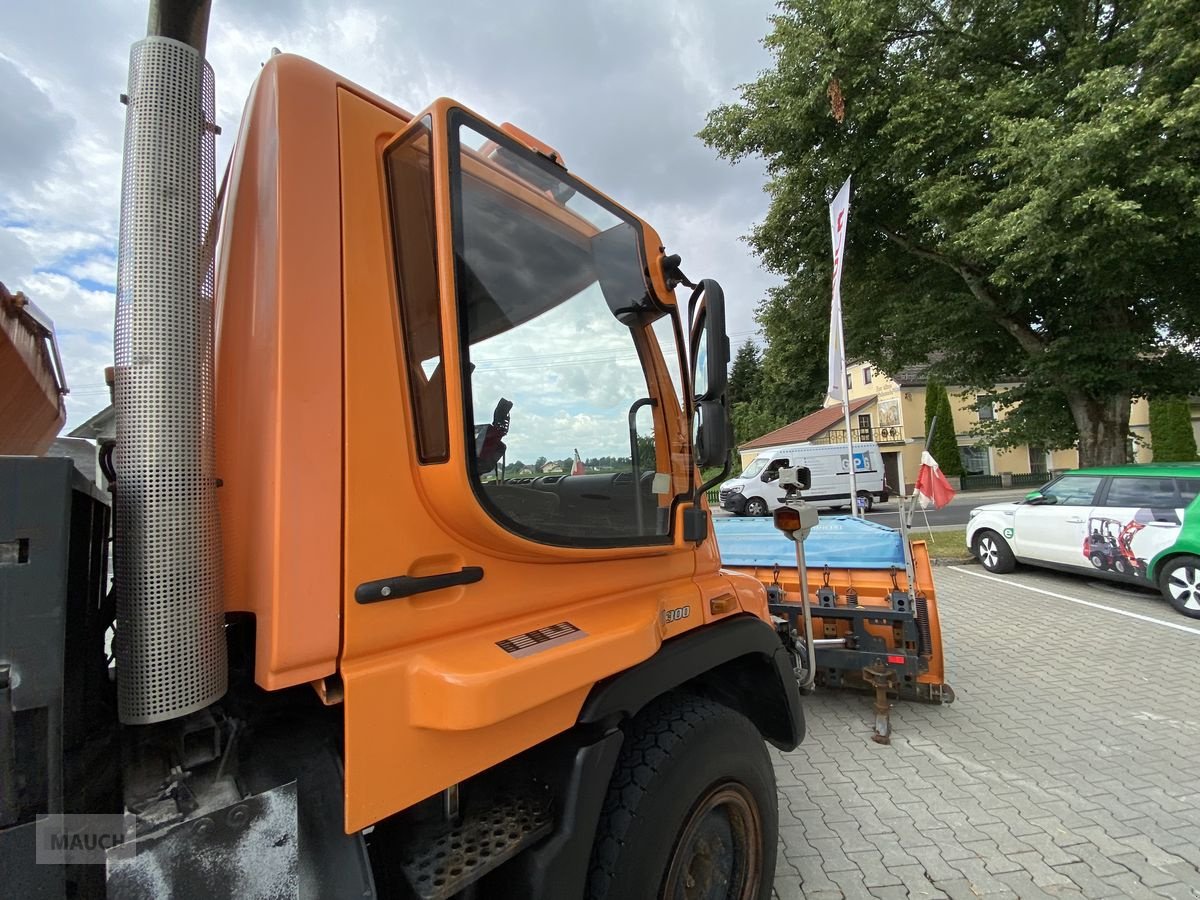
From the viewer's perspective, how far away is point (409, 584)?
130 cm

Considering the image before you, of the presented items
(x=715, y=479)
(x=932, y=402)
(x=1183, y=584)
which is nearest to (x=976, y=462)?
(x=932, y=402)

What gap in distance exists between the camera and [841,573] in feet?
14.4

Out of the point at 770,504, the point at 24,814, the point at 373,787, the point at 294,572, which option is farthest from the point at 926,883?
the point at 770,504

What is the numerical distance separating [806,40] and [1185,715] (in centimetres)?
1222

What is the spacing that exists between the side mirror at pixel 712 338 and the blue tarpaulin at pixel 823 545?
2.32 m

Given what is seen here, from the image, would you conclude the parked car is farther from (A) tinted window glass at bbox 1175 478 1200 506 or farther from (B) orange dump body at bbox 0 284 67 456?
(B) orange dump body at bbox 0 284 67 456

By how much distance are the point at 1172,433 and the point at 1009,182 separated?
26909mm

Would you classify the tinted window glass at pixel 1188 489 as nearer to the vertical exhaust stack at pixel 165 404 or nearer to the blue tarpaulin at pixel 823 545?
the blue tarpaulin at pixel 823 545

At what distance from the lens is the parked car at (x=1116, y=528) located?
20.6ft

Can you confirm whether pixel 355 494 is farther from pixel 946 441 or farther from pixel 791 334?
pixel 946 441

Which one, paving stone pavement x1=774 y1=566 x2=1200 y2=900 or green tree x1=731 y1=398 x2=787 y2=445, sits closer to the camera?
paving stone pavement x1=774 y1=566 x2=1200 y2=900

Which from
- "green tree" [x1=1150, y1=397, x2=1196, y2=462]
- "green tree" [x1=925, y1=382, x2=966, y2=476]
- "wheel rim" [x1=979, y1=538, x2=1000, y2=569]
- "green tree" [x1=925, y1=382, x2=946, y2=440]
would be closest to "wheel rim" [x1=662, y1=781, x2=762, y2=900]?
"wheel rim" [x1=979, y1=538, x2=1000, y2=569]

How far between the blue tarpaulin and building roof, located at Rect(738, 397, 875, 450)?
28.7m

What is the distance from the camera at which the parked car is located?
20.6 ft
